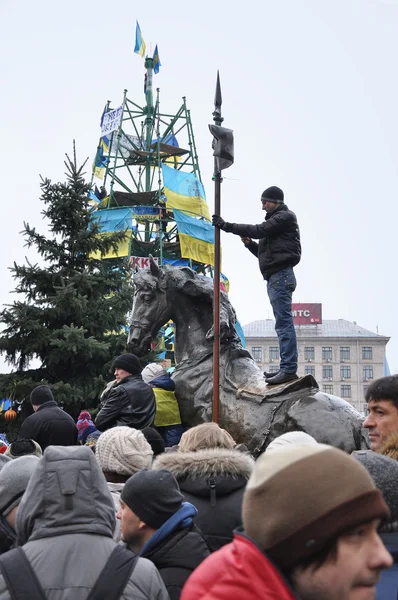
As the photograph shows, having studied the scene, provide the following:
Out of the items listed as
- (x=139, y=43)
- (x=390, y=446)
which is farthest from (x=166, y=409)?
(x=139, y=43)

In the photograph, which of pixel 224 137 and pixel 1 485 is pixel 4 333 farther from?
pixel 1 485

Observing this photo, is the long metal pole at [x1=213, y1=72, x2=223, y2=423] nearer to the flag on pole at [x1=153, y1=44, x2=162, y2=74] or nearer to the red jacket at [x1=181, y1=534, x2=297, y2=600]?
the red jacket at [x1=181, y1=534, x2=297, y2=600]

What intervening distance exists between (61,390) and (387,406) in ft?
30.6

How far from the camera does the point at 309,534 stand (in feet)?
6.60

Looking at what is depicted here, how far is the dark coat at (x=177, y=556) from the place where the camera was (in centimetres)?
353

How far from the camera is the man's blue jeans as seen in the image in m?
8.69

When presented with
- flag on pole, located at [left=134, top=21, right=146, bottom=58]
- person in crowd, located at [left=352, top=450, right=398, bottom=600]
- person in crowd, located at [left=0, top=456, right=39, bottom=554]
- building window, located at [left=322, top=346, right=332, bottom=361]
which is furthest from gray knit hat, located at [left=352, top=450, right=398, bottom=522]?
building window, located at [left=322, top=346, right=332, bottom=361]

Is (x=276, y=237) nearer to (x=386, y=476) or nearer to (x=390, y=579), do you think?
(x=386, y=476)

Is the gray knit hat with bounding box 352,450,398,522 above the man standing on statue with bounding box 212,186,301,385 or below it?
below

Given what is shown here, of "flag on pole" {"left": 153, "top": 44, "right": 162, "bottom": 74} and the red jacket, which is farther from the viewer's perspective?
"flag on pole" {"left": 153, "top": 44, "right": 162, "bottom": 74}

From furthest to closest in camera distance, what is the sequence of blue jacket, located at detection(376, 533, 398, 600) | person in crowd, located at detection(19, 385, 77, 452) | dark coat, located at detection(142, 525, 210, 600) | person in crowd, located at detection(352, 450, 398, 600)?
person in crowd, located at detection(19, 385, 77, 452), dark coat, located at detection(142, 525, 210, 600), person in crowd, located at detection(352, 450, 398, 600), blue jacket, located at detection(376, 533, 398, 600)

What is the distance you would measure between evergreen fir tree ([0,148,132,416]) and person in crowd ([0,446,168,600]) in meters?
9.85

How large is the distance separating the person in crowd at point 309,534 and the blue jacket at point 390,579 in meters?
0.69

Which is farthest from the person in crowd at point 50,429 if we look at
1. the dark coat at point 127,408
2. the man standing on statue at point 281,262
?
the man standing on statue at point 281,262
